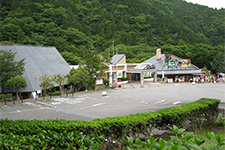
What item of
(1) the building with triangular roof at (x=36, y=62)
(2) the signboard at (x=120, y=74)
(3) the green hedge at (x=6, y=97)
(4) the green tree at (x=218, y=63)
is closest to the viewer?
(3) the green hedge at (x=6, y=97)

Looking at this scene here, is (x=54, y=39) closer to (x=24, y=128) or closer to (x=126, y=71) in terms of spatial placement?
(x=126, y=71)

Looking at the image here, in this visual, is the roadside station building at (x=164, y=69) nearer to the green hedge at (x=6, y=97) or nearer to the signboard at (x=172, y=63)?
the signboard at (x=172, y=63)

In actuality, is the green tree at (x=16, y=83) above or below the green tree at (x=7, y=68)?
below

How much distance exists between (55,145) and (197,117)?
16.5 ft

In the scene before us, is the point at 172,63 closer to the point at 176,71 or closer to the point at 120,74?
the point at 176,71

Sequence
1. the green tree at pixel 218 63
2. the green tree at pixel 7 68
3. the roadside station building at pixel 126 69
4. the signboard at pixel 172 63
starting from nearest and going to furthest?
the green tree at pixel 7 68, the roadside station building at pixel 126 69, the signboard at pixel 172 63, the green tree at pixel 218 63

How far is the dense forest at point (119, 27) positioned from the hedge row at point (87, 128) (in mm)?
26006

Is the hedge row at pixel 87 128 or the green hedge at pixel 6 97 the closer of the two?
the hedge row at pixel 87 128

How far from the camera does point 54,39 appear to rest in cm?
3538

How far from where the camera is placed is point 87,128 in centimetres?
426

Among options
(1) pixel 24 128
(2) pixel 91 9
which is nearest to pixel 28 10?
(2) pixel 91 9

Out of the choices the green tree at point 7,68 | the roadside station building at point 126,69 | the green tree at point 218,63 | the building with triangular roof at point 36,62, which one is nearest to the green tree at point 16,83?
the green tree at point 7,68

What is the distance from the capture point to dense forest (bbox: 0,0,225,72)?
34.8 meters

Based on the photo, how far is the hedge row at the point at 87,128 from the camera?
3.54 m
